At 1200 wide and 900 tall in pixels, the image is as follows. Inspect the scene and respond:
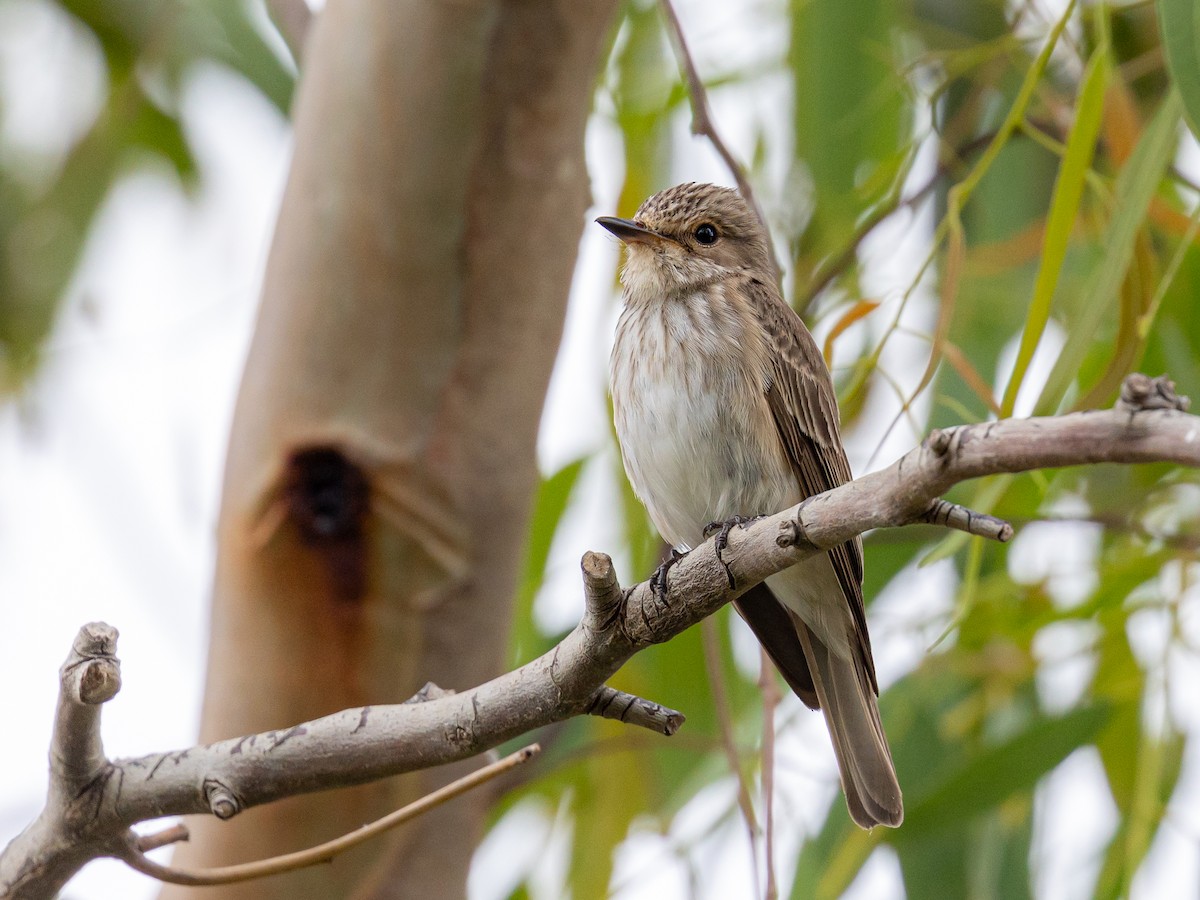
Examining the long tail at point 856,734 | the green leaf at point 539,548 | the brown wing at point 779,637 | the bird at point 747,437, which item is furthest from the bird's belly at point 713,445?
the green leaf at point 539,548

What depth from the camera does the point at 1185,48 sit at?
1.76 meters

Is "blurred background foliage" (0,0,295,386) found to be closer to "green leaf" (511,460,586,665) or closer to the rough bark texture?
"green leaf" (511,460,586,665)

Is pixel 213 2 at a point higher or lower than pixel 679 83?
higher

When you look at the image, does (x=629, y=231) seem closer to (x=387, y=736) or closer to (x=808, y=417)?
(x=808, y=417)

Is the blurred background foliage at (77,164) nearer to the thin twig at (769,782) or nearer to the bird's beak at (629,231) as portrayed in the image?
the bird's beak at (629,231)

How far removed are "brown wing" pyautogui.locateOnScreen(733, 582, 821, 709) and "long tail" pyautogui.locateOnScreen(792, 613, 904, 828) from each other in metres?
0.03

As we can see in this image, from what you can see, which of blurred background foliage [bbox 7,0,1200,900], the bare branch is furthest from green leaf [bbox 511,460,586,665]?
the bare branch

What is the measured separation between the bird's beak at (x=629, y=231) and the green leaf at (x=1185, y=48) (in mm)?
997

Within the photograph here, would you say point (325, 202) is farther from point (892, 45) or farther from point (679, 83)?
point (892, 45)

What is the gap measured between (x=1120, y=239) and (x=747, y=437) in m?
0.66

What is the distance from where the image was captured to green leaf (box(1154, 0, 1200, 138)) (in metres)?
1.74

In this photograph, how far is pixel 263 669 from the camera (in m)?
1.99

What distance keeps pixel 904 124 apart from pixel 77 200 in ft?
6.71

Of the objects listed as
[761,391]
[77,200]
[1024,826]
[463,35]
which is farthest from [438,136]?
[77,200]
